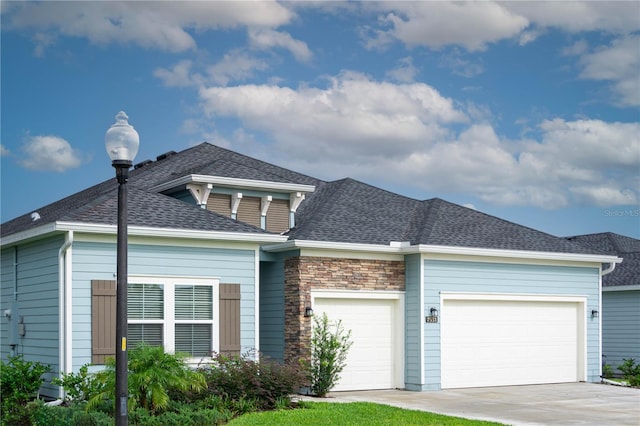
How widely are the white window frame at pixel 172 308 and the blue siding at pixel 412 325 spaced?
468cm

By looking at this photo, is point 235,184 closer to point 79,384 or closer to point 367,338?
point 367,338

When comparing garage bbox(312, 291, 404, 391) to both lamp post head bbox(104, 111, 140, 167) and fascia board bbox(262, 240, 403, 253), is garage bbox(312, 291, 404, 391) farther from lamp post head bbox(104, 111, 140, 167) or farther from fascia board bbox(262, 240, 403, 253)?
lamp post head bbox(104, 111, 140, 167)

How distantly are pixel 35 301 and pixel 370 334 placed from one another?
278 inches

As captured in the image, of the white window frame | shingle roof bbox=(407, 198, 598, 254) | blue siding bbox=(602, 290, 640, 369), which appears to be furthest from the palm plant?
blue siding bbox=(602, 290, 640, 369)

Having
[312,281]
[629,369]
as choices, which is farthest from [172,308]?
[629,369]

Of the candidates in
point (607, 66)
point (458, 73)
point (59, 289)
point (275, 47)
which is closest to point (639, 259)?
point (607, 66)

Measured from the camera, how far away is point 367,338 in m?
17.9

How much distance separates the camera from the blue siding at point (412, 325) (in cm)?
1772

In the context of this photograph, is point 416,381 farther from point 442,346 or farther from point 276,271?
point 276,271

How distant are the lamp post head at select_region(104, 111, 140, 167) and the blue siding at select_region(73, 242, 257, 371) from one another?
238 inches

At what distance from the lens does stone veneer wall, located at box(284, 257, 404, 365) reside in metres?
16.9

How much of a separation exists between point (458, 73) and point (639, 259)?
8.50m

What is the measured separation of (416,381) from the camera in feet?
58.0

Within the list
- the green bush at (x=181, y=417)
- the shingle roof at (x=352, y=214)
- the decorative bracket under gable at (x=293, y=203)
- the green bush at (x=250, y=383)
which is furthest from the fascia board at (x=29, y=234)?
the decorative bracket under gable at (x=293, y=203)
